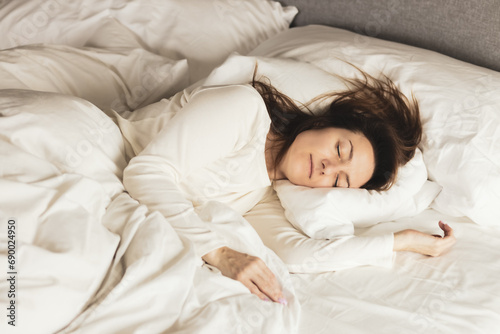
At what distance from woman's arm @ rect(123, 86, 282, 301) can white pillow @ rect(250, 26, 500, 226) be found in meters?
0.47

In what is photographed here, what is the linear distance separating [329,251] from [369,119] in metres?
Answer: 0.48

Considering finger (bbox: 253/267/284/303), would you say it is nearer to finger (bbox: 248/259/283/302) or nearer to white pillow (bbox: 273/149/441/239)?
finger (bbox: 248/259/283/302)

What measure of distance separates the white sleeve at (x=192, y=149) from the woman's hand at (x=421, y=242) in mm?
511

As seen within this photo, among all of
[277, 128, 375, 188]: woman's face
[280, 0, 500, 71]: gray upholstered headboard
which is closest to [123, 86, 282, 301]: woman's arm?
[277, 128, 375, 188]: woman's face

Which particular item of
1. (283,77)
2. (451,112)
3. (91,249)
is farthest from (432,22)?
(91,249)

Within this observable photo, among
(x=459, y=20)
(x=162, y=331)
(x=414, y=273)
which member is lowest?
(x=414, y=273)

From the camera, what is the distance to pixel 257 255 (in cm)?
137

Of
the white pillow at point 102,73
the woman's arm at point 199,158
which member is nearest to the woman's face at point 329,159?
the woman's arm at point 199,158

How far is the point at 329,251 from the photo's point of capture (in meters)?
1.47

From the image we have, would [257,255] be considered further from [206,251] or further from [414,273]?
[414,273]

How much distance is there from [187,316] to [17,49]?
3.56ft

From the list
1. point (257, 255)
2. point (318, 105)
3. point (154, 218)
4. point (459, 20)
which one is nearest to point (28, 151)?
point (154, 218)

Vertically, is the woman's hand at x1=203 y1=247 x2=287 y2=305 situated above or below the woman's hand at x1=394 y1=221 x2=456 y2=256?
above

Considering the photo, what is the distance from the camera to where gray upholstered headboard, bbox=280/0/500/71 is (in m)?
1.88
